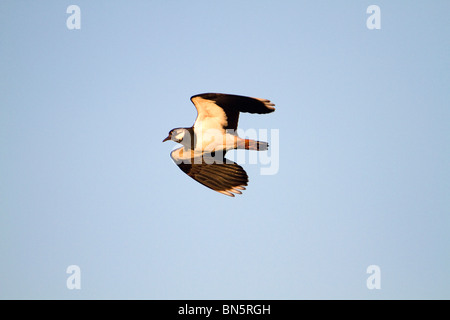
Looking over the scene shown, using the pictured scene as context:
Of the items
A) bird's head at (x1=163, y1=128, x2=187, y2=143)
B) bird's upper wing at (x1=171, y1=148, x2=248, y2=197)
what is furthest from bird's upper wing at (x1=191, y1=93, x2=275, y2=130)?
bird's upper wing at (x1=171, y1=148, x2=248, y2=197)

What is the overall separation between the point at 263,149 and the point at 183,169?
2240mm

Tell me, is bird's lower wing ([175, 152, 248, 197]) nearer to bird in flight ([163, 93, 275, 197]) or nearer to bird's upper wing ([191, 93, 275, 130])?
bird in flight ([163, 93, 275, 197])

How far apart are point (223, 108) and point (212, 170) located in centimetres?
166

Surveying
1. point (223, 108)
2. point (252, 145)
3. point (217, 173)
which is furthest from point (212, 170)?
point (223, 108)

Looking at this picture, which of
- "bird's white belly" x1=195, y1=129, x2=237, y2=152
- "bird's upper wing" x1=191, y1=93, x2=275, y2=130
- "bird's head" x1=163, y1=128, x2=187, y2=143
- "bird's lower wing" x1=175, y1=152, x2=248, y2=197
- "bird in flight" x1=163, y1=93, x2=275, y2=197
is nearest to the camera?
"bird's upper wing" x1=191, y1=93, x2=275, y2=130

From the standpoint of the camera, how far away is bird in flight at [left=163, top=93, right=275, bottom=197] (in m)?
12.4

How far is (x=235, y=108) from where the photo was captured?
1260cm

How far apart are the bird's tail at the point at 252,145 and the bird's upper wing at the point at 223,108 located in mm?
415

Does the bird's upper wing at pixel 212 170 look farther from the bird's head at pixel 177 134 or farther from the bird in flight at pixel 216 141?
the bird's head at pixel 177 134

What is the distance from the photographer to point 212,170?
13594mm

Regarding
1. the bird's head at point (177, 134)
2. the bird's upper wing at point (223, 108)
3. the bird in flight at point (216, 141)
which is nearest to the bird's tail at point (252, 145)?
the bird in flight at point (216, 141)

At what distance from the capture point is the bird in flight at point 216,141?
487 inches
